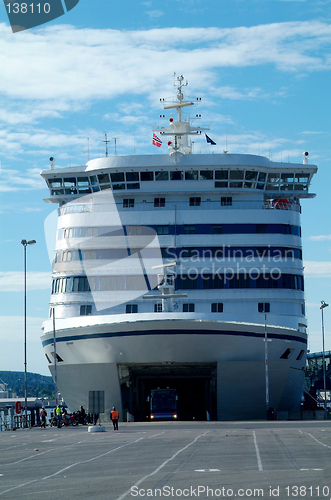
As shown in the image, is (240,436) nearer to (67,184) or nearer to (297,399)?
(297,399)

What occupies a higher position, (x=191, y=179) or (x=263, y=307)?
(x=191, y=179)

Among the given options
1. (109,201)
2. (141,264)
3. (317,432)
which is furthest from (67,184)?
(317,432)

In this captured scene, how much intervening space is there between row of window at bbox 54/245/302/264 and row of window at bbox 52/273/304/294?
108 centimetres

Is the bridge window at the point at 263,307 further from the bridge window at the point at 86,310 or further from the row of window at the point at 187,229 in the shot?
the bridge window at the point at 86,310

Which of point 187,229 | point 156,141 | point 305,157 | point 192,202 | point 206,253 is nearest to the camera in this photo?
point 206,253

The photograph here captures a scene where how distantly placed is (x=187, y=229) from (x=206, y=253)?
6.67ft

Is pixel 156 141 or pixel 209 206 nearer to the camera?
pixel 209 206

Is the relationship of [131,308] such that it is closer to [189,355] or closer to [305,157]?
[189,355]

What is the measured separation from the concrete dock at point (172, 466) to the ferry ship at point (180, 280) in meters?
9.44

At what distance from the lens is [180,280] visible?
39.8 metres

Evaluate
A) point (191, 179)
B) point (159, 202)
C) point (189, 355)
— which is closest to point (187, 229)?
point (159, 202)

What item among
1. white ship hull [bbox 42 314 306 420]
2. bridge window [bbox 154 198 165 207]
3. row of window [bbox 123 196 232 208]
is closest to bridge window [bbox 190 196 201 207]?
row of window [bbox 123 196 232 208]

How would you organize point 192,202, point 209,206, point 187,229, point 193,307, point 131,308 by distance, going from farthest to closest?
point 192,202, point 209,206, point 187,229, point 131,308, point 193,307

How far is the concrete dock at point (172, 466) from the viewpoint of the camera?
12.5 m
